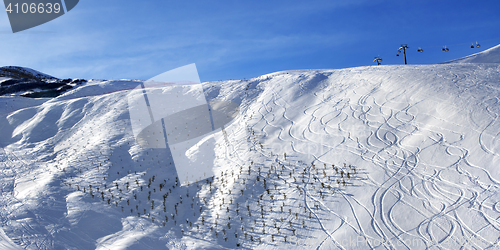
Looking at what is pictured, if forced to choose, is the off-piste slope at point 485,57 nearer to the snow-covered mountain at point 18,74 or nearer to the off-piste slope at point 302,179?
the off-piste slope at point 302,179

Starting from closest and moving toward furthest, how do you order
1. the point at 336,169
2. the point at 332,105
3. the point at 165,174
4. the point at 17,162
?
the point at 336,169, the point at 165,174, the point at 17,162, the point at 332,105

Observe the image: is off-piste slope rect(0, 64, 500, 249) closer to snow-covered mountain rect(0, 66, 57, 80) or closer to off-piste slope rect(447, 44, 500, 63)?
off-piste slope rect(447, 44, 500, 63)

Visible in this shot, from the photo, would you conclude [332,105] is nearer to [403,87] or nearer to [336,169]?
[403,87]

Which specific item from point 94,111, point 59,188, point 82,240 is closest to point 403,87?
point 82,240

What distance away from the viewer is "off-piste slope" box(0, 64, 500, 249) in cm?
768

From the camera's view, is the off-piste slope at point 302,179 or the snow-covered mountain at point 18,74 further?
the snow-covered mountain at point 18,74

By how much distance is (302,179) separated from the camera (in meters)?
9.89

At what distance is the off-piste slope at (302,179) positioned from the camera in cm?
768

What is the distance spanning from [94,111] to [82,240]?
12.4 m

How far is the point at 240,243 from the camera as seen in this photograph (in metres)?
8.20

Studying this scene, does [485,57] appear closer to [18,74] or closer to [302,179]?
[302,179]

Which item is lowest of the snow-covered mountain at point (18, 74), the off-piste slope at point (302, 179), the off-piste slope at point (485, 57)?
the off-piste slope at point (302, 179)

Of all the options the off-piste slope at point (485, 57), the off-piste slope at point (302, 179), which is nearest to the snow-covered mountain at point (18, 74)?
the off-piste slope at point (302, 179)

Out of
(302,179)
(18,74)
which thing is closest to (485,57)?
(302,179)
